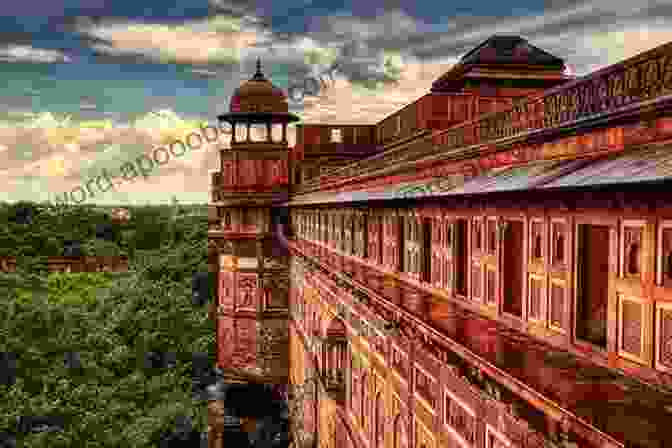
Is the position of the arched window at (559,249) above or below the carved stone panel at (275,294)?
above

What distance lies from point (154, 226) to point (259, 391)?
69.2m

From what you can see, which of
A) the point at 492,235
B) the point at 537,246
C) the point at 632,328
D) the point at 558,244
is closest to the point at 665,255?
the point at 632,328

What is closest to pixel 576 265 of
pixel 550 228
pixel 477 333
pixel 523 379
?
pixel 550 228

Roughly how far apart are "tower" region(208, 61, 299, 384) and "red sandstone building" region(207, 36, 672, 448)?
615 inches

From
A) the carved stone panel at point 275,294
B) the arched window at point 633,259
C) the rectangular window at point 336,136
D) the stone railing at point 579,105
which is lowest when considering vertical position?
the carved stone panel at point 275,294

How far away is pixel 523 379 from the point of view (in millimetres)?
4320

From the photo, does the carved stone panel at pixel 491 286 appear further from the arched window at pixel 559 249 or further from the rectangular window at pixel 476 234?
the arched window at pixel 559 249

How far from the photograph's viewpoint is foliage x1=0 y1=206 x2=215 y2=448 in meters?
24.9

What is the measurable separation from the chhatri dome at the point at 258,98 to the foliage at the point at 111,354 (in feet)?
40.8

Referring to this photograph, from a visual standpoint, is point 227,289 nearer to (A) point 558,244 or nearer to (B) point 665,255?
(A) point 558,244

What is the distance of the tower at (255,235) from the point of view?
97.5 feet

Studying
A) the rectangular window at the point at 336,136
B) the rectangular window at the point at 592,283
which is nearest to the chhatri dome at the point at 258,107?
the rectangular window at the point at 336,136

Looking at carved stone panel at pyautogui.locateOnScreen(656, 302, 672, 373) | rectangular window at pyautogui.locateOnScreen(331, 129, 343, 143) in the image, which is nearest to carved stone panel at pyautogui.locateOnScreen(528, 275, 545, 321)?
carved stone panel at pyautogui.locateOnScreen(656, 302, 672, 373)

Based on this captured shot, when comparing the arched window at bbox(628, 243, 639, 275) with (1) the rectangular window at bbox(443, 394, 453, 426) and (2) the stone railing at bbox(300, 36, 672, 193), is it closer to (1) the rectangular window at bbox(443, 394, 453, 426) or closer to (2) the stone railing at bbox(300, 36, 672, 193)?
(2) the stone railing at bbox(300, 36, 672, 193)
